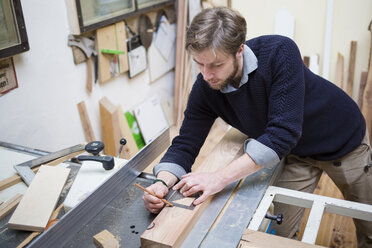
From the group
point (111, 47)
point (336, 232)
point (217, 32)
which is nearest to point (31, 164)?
point (217, 32)

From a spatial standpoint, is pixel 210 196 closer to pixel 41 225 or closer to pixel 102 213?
pixel 102 213

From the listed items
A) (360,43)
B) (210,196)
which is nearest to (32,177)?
(210,196)

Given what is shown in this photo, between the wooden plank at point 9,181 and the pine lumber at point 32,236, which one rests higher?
the wooden plank at point 9,181

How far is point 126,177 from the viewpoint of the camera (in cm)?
137

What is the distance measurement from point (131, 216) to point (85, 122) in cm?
159

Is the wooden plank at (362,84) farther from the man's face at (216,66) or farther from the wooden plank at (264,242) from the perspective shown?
the wooden plank at (264,242)

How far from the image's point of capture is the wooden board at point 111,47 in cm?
273

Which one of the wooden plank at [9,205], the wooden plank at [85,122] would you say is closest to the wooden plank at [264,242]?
the wooden plank at [9,205]

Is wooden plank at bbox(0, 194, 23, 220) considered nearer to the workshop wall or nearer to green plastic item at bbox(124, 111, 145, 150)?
green plastic item at bbox(124, 111, 145, 150)

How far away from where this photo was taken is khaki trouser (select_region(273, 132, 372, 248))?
1.59 metres

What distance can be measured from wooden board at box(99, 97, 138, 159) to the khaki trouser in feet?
5.04

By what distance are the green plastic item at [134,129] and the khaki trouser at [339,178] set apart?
1821 millimetres

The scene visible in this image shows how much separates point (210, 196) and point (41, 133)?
4.90 feet

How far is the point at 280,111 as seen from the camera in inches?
49.7
